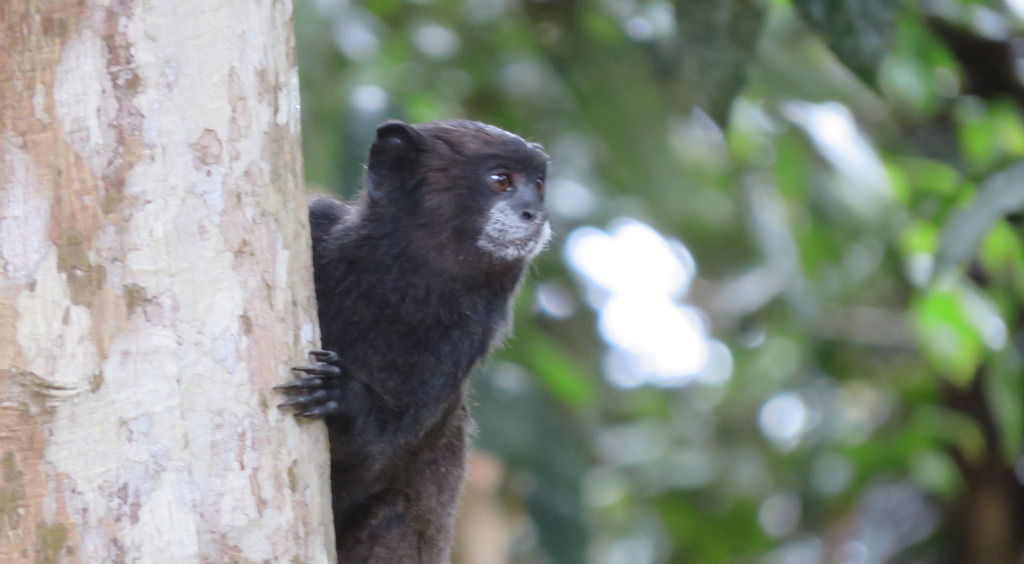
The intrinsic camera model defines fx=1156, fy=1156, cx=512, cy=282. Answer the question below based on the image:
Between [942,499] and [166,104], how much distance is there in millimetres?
5989

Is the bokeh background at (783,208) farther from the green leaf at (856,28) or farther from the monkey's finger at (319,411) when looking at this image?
the monkey's finger at (319,411)

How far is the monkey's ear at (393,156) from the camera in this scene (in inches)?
118

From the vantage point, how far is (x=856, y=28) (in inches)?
122

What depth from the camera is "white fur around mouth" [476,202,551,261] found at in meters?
2.95

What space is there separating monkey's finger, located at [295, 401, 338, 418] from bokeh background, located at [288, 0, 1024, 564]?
1.59 meters

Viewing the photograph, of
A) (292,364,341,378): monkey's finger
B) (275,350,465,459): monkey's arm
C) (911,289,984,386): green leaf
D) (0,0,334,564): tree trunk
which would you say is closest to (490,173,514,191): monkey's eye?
(275,350,465,459): monkey's arm

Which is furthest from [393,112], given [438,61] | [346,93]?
[438,61]

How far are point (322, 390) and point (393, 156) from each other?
106 centimetres

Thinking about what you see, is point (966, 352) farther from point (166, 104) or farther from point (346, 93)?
point (166, 104)

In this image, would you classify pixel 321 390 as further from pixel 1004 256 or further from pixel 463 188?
pixel 1004 256

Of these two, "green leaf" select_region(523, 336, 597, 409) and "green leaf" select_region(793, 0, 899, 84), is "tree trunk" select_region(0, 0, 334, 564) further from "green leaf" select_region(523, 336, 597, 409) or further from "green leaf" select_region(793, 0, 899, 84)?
"green leaf" select_region(523, 336, 597, 409)

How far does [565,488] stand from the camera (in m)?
4.86

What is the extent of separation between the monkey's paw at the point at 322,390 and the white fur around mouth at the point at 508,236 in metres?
0.64

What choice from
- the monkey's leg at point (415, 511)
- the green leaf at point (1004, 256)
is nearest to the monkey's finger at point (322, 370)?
the monkey's leg at point (415, 511)
